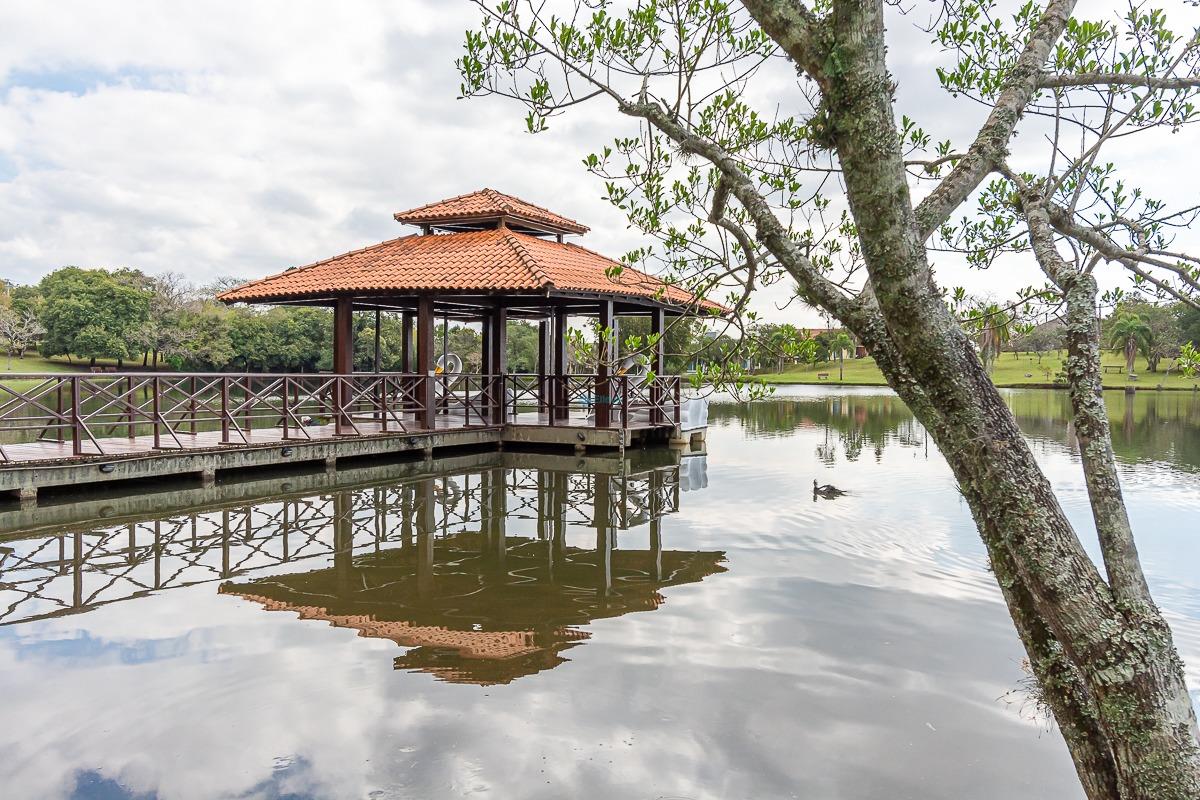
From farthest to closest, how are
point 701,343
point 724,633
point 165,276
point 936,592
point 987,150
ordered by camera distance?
point 165,276
point 936,592
point 724,633
point 701,343
point 987,150

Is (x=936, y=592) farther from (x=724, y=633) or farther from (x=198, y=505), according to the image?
(x=198, y=505)

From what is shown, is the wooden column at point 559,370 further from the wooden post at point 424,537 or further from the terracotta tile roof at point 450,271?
the wooden post at point 424,537

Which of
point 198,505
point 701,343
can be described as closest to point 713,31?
point 701,343

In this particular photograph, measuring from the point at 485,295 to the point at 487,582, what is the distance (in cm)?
836

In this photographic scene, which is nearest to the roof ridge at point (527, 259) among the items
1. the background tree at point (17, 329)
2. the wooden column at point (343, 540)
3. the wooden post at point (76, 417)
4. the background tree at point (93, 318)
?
the wooden column at point (343, 540)

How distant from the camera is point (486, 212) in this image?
15344mm

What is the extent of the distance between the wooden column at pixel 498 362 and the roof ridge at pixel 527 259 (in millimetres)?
1413

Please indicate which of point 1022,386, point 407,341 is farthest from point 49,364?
point 1022,386

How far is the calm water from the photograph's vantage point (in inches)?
139

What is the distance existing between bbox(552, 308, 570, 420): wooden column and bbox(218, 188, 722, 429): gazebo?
37 millimetres

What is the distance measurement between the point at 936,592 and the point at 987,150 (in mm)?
4885

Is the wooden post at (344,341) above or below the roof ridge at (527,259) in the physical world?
below

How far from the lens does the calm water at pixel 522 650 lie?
353 cm

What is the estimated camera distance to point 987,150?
2.19 metres
